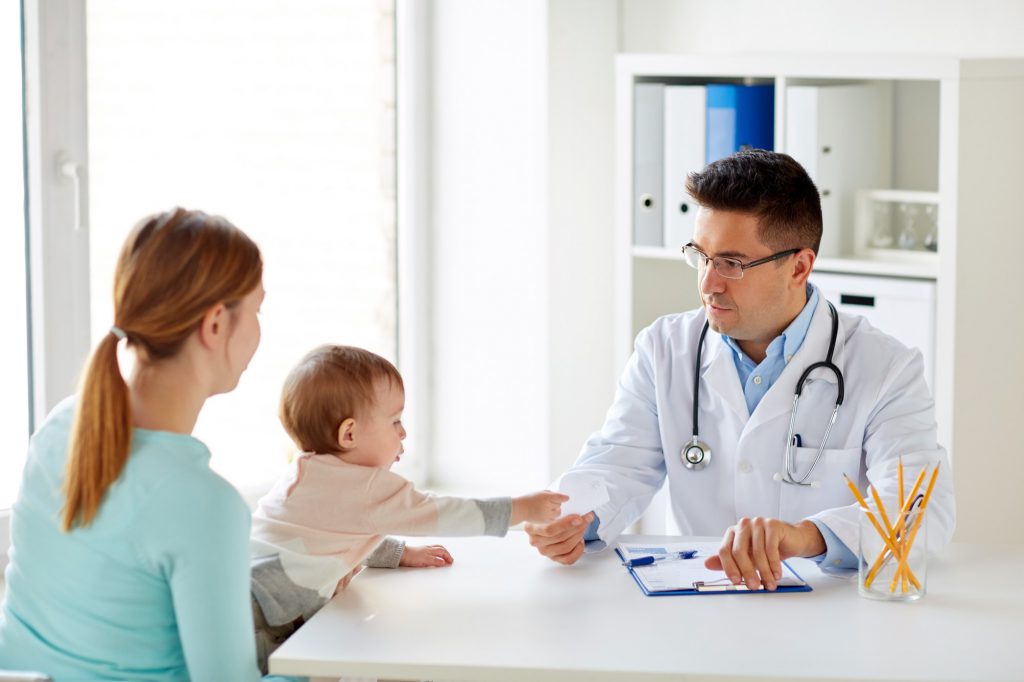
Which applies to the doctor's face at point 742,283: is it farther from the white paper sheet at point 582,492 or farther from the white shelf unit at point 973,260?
the white shelf unit at point 973,260

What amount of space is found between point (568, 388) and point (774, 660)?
207cm

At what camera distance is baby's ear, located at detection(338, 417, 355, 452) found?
5.92ft

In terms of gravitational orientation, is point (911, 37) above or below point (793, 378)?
above

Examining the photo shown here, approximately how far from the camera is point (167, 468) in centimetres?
150

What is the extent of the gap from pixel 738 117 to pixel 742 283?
1067mm

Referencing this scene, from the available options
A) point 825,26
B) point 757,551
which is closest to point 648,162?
point 825,26

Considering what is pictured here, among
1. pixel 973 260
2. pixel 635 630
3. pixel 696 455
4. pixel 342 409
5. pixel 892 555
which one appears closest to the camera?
pixel 635 630

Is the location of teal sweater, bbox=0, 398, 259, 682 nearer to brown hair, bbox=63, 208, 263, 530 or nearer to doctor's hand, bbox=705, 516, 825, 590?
brown hair, bbox=63, 208, 263, 530

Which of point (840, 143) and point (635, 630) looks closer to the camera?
point (635, 630)

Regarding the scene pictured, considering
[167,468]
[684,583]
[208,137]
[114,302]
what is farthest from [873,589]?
[208,137]

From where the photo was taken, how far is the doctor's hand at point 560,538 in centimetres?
190

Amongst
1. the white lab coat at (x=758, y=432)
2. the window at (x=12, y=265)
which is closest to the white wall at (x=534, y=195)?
the white lab coat at (x=758, y=432)

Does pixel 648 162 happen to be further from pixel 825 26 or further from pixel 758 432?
pixel 758 432

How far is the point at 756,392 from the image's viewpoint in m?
2.24
